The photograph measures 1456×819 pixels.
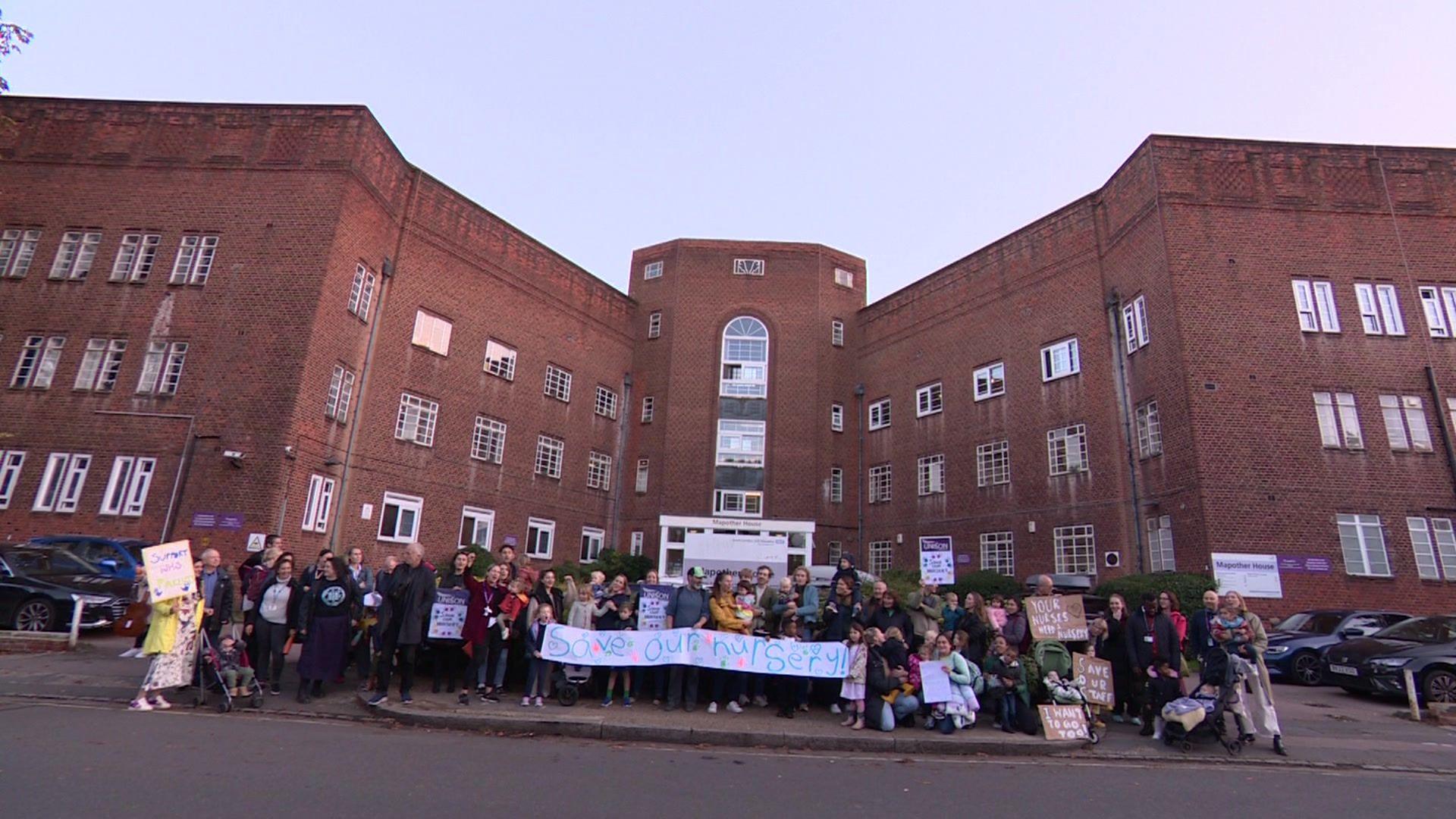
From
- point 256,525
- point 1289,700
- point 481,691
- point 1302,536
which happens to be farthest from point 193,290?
point 1302,536

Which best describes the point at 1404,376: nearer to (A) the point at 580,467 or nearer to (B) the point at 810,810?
(B) the point at 810,810

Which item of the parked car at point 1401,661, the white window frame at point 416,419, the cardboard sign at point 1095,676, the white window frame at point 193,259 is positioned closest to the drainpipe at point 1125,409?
the parked car at point 1401,661

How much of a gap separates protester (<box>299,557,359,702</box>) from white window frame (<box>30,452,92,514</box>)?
1412 cm

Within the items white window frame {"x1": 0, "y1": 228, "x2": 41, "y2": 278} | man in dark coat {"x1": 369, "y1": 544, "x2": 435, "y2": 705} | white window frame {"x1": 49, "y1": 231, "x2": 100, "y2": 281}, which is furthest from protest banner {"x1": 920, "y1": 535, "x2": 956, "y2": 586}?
white window frame {"x1": 0, "y1": 228, "x2": 41, "y2": 278}

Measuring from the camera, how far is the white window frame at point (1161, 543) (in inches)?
746

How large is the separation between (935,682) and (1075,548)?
50.4 ft

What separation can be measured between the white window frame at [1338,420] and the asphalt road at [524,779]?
14095 millimetres

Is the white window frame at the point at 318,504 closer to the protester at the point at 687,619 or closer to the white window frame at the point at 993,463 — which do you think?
the protester at the point at 687,619

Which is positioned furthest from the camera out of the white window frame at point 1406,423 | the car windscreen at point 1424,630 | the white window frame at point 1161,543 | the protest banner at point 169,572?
the white window frame at point 1161,543

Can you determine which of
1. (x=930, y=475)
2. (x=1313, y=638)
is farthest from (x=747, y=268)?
(x=1313, y=638)

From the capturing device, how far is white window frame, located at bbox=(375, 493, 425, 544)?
2156cm

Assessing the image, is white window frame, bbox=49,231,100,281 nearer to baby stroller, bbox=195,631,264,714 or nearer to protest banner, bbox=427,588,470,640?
baby stroller, bbox=195,631,264,714

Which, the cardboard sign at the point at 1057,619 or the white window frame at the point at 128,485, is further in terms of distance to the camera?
the white window frame at the point at 128,485

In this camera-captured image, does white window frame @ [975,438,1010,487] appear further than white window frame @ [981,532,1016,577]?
Yes
